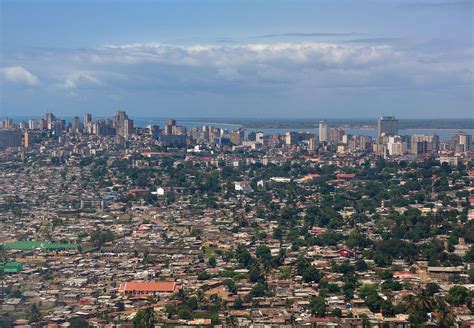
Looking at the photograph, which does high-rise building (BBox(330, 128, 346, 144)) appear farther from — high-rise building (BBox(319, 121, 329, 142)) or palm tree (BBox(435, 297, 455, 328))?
palm tree (BBox(435, 297, 455, 328))

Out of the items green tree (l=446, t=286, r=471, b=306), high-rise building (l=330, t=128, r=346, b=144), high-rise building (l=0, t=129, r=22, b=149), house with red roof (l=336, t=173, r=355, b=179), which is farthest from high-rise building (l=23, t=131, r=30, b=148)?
green tree (l=446, t=286, r=471, b=306)

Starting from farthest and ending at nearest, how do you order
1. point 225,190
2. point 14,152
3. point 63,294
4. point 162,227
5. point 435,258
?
point 14,152, point 225,190, point 162,227, point 435,258, point 63,294

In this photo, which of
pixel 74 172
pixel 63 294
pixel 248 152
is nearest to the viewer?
pixel 63 294

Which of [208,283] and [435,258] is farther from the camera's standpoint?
[435,258]

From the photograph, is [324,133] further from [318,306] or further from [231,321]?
[231,321]

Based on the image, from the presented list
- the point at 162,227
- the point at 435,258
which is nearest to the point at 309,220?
the point at 162,227

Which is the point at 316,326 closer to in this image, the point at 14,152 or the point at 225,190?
the point at 225,190

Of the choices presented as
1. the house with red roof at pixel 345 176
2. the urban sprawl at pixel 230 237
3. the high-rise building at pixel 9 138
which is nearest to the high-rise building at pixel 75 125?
the urban sprawl at pixel 230 237

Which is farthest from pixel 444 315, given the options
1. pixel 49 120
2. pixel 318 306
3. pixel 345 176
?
pixel 49 120
